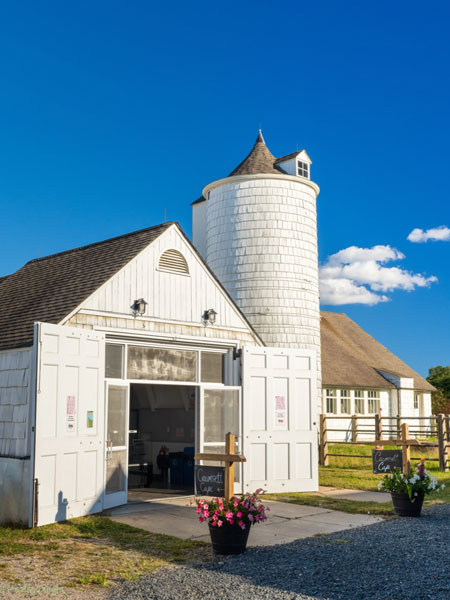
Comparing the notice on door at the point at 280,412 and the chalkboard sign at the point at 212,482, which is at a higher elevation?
the notice on door at the point at 280,412

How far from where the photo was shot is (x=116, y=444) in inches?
474

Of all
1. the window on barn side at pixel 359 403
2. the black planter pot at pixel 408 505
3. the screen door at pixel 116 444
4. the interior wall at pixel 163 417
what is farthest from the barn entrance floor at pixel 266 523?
the window on barn side at pixel 359 403

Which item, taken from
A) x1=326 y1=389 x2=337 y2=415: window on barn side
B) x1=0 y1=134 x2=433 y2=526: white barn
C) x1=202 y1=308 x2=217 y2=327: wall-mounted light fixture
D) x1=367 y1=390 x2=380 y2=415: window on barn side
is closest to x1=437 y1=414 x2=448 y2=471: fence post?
x1=0 y1=134 x2=433 y2=526: white barn

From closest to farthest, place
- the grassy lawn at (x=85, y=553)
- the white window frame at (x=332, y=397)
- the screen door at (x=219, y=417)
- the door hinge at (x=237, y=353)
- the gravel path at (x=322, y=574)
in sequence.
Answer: the gravel path at (x=322, y=574), the grassy lawn at (x=85, y=553), the screen door at (x=219, y=417), the door hinge at (x=237, y=353), the white window frame at (x=332, y=397)

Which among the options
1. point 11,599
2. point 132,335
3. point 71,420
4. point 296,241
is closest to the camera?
point 11,599

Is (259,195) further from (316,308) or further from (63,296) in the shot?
(63,296)

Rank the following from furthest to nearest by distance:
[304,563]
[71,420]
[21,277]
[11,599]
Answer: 1. [21,277]
2. [71,420]
3. [304,563]
4. [11,599]

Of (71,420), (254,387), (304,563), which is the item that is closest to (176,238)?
(254,387)

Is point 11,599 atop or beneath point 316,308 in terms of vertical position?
beneath

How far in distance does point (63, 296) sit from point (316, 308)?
46.3 feet

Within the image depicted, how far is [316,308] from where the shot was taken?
82.0 ft

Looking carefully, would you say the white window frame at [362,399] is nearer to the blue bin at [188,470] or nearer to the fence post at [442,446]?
the fence post at [442,446]

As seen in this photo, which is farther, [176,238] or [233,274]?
[233,274]

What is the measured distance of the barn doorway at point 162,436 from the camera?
52.7ft
